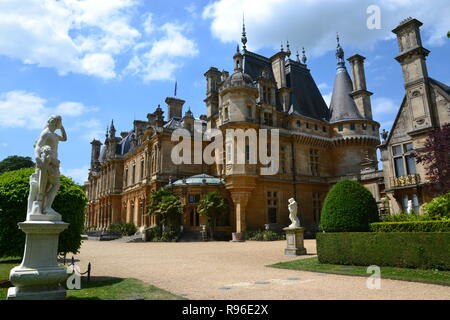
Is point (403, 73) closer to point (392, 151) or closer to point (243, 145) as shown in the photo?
point (392, 151)

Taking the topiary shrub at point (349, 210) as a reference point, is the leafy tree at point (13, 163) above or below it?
above

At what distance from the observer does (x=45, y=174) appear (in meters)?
6.98

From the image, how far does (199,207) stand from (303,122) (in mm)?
16620

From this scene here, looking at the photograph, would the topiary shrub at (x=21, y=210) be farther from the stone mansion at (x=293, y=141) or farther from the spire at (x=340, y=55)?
the spire at (x=340, y=55)

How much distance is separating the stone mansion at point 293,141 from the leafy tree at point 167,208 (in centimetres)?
164

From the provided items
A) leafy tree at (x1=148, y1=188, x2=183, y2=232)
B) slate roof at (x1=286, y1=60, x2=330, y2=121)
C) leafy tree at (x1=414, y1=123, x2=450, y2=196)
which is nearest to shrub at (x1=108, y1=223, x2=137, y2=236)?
leafy tree at (x1=148, y1=188, x2=183, y2=232)

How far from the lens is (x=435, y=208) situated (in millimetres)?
14070

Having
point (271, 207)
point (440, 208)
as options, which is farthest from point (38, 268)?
point (271, 207)

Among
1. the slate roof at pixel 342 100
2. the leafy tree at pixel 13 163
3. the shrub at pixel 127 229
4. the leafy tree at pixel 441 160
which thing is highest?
the slate roof at pixel 342 100

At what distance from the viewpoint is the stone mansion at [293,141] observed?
24.9m

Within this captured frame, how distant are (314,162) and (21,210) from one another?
3227 cm

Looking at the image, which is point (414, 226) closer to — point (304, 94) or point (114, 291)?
point (114, 291)

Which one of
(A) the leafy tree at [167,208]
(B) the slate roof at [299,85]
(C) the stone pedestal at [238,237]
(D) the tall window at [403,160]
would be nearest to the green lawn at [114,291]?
(A) the leafy tree at [167,208]
